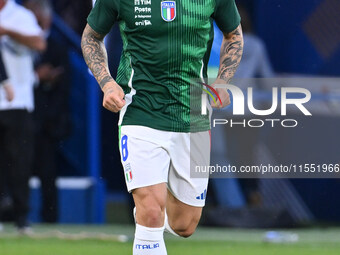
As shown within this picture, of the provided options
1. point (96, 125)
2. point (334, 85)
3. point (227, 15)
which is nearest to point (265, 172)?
point (334, 85)

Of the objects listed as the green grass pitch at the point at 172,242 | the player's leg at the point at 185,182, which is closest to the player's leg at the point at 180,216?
the player's leg at the point at 185,182

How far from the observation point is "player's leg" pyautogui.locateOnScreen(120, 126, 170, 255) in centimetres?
597

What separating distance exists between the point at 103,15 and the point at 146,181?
1082 millimetres

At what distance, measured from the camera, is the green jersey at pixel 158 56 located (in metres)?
6.21

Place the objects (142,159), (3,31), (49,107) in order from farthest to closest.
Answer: (49,107) < (3,31) < (142,159)

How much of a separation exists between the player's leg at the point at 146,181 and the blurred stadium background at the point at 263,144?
4626 millimetres

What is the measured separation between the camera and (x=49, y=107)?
11.1 metres

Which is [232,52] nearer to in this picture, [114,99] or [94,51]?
[94,51]

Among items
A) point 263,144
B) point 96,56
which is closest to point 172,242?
point 263,144

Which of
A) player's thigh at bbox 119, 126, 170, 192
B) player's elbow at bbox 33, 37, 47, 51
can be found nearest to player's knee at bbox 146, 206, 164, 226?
player's thigh at bbox 119, 126, 170, 192

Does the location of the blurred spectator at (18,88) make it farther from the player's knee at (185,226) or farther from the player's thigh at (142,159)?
the player's thigh at (142,159)

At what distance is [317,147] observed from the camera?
11227 mm

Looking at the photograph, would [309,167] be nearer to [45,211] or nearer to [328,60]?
[328,60]

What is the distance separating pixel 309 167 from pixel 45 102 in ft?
9.95
